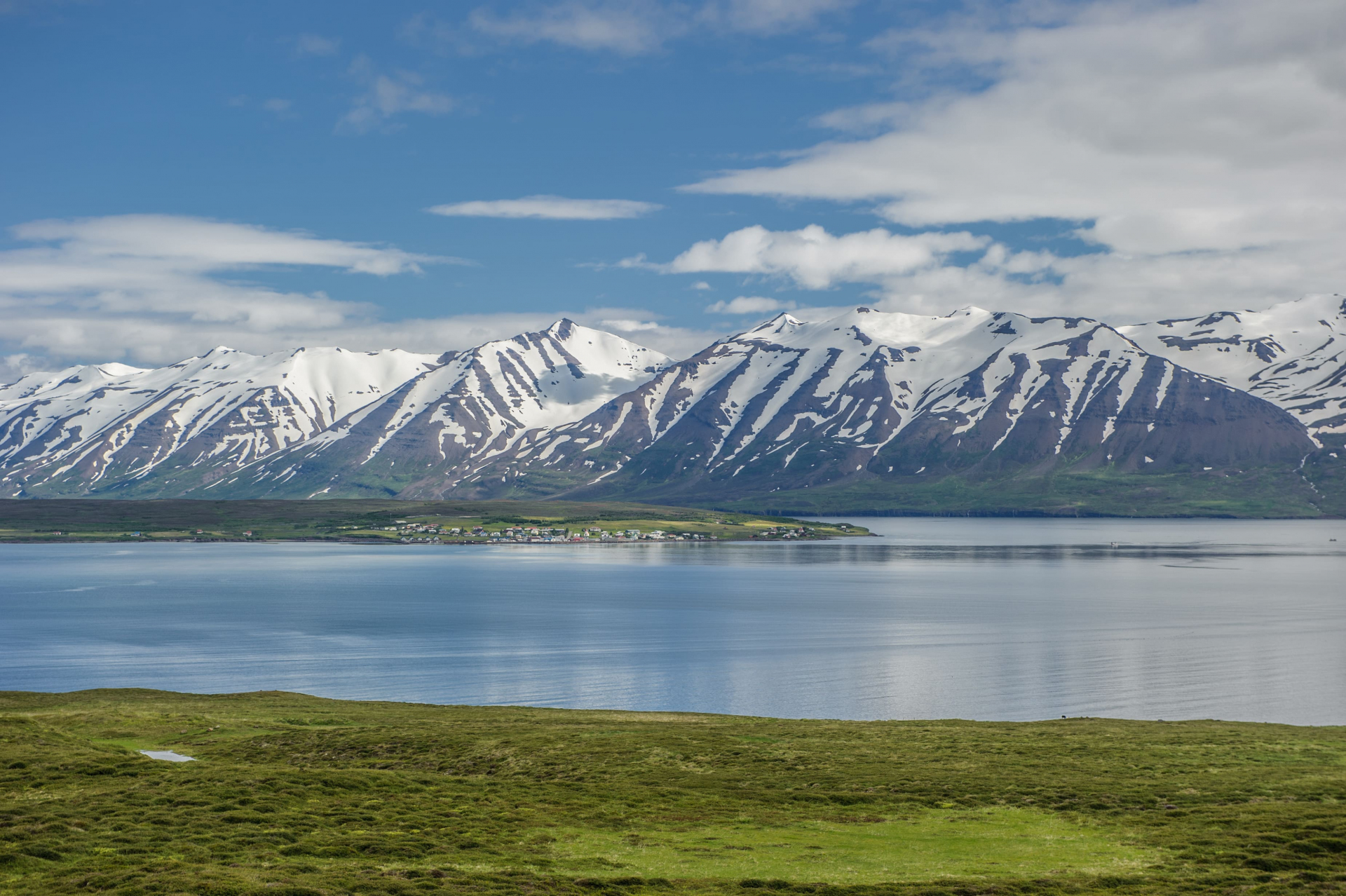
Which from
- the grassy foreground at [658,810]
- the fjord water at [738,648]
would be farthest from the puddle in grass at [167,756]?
the fjord water at [738,648]

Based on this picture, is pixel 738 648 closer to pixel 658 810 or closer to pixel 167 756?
pixel 167 756

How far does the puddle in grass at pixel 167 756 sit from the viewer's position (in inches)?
1843

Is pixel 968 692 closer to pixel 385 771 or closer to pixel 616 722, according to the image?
pixel 616 722

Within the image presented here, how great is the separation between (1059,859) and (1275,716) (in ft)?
189

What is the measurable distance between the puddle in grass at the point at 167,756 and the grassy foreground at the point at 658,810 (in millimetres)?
1158

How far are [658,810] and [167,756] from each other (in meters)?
23.8

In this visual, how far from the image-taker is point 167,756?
4916 cm

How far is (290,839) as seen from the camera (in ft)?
109

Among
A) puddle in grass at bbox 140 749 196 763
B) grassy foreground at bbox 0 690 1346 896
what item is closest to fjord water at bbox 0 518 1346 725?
grassy foreground at bbox 0 690 1346 896

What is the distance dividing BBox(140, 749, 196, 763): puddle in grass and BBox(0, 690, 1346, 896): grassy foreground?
1.16 metres

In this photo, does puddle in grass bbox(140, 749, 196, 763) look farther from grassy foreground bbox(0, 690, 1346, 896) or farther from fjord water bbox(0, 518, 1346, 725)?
fjord water bbox(0, 518, 1346, 725)

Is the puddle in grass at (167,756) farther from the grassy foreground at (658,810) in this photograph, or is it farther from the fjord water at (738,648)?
the fjord water at (738,648)

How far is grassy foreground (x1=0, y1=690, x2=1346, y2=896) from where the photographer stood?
30016 millimetres

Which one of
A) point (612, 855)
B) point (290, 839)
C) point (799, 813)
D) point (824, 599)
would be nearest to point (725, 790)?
point (799, 813)
